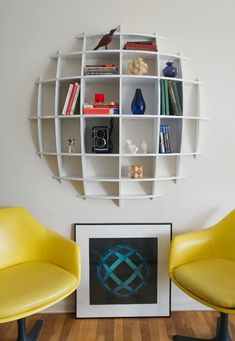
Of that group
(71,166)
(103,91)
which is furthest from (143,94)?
(71,166)

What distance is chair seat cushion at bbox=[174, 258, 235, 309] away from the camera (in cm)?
146

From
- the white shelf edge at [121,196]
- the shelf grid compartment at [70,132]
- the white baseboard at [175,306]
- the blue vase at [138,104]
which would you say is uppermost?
the blue vase at [138,104]

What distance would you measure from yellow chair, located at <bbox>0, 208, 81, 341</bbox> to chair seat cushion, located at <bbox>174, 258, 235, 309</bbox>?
0.64m

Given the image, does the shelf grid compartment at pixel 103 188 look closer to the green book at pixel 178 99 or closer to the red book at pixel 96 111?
the red book at pixel 96 111

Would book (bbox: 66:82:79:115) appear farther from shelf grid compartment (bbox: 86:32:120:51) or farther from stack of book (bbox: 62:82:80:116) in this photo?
shelf grid compartment (bbox: 86:32:120:51)

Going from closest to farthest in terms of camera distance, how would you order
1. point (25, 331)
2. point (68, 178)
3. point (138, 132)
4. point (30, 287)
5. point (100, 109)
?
1. point (30, 287)
2. point (25, 331)
3. point (100, 109)
4. point (68, 178)
5. point (138, 132)

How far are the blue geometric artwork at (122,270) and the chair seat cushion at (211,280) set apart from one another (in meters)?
0.35

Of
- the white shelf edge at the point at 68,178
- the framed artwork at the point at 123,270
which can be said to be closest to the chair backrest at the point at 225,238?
the framed artwork at the point at 123,270

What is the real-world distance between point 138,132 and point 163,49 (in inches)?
23.6

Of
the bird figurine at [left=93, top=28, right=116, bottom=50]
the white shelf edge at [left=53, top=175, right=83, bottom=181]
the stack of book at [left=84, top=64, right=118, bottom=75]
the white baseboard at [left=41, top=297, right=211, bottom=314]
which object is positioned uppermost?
the bird figurine at [left=93, top=28, right=116, bottom=50]

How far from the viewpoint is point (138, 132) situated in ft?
6.65

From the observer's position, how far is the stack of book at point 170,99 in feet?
6.10

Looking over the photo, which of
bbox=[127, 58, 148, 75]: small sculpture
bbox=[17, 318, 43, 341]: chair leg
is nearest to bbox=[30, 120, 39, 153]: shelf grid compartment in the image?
bbox=[127, 58, 148, 75]: small sculpture

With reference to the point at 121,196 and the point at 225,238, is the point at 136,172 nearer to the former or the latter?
the point at 121,196
